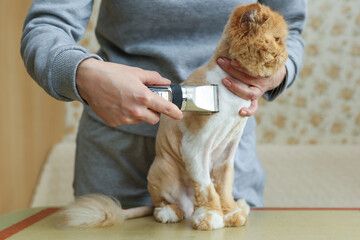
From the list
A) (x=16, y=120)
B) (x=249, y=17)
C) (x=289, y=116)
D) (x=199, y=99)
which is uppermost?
(x=249, y=17)

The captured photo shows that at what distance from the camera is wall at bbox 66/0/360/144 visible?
227 cm

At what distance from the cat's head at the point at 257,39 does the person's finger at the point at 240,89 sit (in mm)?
29

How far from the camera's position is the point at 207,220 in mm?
582

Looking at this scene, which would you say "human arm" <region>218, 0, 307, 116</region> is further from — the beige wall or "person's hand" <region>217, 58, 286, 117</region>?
the beige wall

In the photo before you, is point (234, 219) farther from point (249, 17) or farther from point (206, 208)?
point (249, 17)

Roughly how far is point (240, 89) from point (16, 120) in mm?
985

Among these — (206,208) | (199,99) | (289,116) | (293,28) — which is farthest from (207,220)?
(289,116)

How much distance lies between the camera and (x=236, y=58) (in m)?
0.58

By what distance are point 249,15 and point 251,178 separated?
422mm

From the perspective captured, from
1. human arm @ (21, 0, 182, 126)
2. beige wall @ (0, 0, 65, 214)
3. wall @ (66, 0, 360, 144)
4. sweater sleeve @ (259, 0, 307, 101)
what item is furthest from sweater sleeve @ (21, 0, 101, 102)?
wall @ (66, 0, 360, 144)

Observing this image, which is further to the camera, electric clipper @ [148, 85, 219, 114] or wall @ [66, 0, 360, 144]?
wall @ [66, 0, 360, 144]

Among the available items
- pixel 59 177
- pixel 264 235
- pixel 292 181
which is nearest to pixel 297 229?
pixel 264 235

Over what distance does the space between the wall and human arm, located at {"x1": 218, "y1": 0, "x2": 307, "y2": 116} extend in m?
1.45

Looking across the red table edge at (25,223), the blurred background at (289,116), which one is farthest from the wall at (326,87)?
the red table edge at (25,223)
